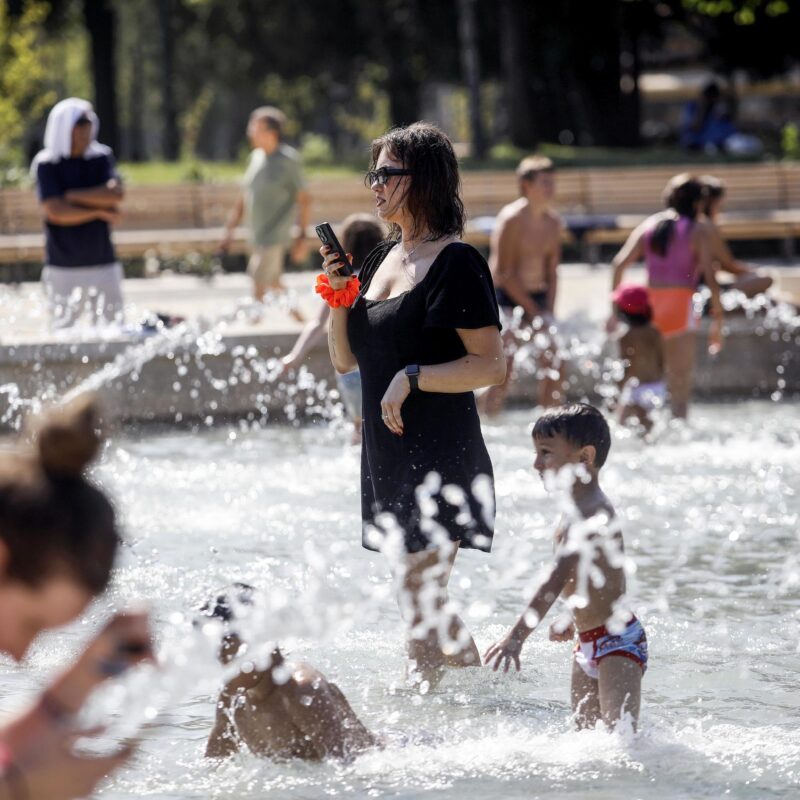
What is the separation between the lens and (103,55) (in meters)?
38.3

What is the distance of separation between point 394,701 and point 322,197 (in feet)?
51.8

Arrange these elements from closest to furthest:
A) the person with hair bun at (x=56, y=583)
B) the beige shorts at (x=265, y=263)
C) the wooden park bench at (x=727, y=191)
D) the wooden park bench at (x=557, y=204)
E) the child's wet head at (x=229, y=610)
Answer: the person with hair bun at (x=56, y=583)
the child's wet head at (x=229, y=610)
the beige shorts at (x=265, y=263)
the wooden park bench at (x=557, y=204)
the wooden park bench at (x=727, y=191)

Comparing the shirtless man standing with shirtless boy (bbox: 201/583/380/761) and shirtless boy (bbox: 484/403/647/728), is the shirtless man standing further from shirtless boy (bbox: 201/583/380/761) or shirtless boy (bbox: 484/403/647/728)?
shirtless boy (bbox: 201/583/380/761)

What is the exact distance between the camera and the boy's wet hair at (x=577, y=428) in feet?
15.7

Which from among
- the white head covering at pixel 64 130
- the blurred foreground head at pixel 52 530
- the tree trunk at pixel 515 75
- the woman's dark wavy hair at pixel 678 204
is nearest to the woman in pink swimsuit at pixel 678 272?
the woman's dark wavy hair at pixel 678 204

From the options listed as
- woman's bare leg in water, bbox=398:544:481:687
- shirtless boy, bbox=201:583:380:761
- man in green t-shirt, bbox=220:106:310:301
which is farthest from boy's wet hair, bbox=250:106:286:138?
shirtless boy, bbox=201:583:380:761

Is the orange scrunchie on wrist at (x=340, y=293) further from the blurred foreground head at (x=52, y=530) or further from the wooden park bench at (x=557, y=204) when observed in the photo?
the wooden park bench at (x=557, y=204)

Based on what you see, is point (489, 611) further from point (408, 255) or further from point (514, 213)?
point (514, 213)

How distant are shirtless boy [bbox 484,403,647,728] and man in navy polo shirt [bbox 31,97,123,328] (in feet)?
19.7

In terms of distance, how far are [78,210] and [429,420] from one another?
577cm

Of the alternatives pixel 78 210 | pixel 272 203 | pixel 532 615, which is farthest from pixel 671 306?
pixel 532 615

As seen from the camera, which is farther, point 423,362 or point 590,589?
point 423,362

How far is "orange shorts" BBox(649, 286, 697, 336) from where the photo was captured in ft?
33.1

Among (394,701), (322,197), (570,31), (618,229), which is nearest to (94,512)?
(394,701)
